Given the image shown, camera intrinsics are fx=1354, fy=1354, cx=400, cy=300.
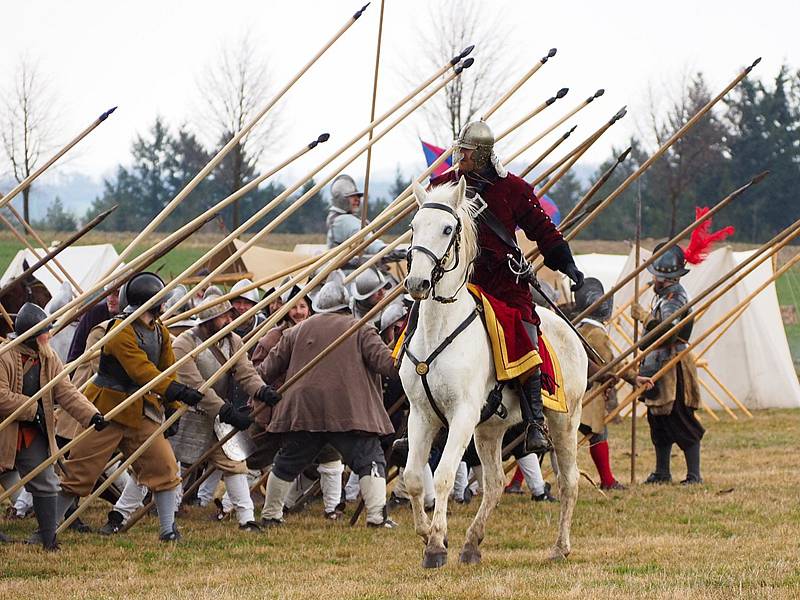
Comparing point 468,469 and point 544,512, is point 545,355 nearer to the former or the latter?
point 544,512

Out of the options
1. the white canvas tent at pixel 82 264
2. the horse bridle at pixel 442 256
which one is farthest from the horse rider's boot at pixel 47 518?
the white canvas tent at pixel 82 264

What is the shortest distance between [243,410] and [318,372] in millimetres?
971

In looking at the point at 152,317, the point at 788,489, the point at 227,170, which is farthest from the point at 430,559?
the point at 227,170

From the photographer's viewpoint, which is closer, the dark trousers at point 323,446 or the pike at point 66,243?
the pike at point 66,243

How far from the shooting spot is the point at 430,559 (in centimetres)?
733

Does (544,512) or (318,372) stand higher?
(318,372)

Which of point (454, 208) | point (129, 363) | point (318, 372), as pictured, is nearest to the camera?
point (454, 208)

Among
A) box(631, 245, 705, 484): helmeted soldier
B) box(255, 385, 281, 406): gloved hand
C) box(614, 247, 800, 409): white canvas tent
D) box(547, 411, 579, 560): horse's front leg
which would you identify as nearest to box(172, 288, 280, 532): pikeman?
box(255, 385, 281, 406): gloved hand

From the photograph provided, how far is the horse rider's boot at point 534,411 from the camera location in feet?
25.1

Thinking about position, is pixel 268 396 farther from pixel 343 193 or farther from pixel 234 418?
pixel 343 193

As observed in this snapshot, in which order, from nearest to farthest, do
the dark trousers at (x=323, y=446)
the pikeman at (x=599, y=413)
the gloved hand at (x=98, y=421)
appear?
the gloved hand at (x=98, y=421), the dark trousers at (x=323, y=446), the pikeman at (x=599, y=413)

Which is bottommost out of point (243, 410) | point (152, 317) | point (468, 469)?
point (468, 469)

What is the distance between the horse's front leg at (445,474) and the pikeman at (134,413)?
2.12 metres

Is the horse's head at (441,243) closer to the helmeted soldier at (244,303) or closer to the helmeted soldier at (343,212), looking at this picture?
the helmeted soldier at (244,303)
